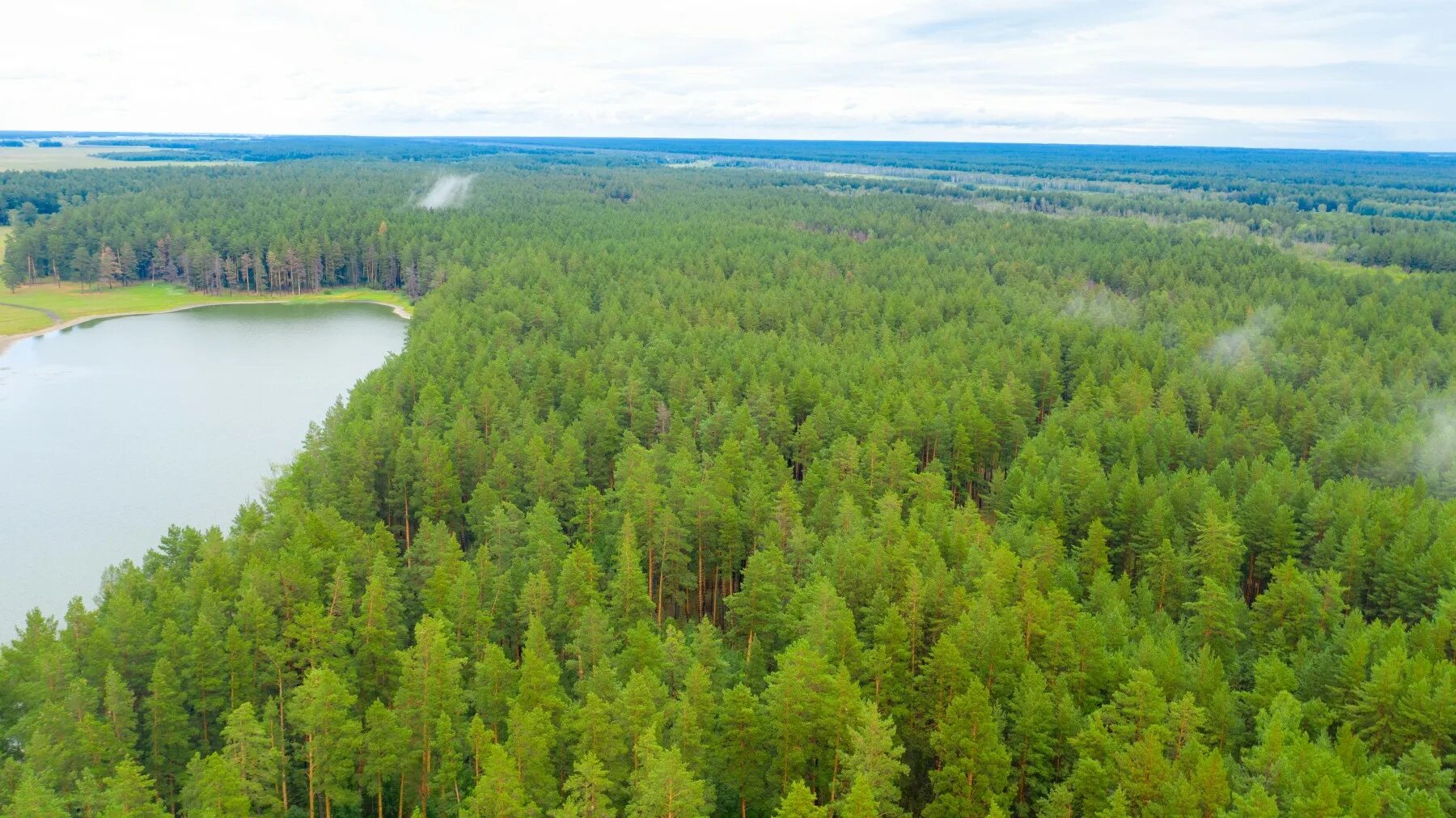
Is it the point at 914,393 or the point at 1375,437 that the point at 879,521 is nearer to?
the point at 914,393

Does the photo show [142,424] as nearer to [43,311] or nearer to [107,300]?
[43,311]

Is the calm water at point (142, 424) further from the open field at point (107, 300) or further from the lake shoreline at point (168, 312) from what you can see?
the open field at point (107, 300)

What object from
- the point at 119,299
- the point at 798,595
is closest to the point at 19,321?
the point at 119,299

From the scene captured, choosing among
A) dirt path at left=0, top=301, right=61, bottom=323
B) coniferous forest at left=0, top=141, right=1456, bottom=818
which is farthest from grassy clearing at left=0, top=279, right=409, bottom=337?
coniferous forest at left=0, top=141, right=1456, bottom=818

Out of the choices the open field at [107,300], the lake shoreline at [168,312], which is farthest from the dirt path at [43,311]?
the lake shoreline at [168,312]

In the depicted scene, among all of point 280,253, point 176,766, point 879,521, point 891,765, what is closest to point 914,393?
point 879,521

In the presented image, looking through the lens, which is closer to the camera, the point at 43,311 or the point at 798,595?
the point at 798,595
